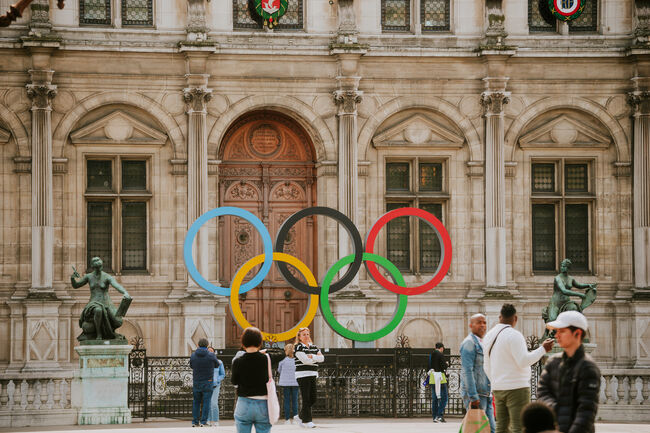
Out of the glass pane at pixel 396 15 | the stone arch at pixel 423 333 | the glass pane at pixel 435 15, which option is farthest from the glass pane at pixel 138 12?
the stone arch at pixel 423 333

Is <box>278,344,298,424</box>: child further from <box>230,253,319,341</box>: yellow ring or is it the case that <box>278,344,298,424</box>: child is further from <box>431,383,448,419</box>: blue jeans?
<box>230,253,319,341</box>: yellow ring

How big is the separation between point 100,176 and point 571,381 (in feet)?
68.1

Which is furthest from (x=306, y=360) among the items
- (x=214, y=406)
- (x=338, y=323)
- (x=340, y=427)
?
(x=338, y=323)

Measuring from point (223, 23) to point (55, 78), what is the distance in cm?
422

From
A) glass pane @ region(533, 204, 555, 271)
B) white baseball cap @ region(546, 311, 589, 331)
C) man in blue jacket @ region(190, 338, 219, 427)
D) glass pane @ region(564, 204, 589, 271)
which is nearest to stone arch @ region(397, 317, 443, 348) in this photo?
glass pane @ region(533, 204, 555, 271)

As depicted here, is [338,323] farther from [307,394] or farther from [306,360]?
[307,394]

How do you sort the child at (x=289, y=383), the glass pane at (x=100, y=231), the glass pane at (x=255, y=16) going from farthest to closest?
the glass pane at (x=255, y=16), the glass pane at (x=100, y=231), the child at (x=289, y=383)

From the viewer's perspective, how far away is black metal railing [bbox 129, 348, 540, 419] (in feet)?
76.1

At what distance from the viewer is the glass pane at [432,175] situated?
3047 centimetres

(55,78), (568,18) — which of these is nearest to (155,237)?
(55,78)

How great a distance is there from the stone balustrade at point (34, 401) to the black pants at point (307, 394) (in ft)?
14.3

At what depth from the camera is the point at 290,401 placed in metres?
20.9

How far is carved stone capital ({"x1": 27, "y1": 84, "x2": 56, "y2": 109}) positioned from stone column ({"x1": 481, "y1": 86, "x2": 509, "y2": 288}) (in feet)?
34.3

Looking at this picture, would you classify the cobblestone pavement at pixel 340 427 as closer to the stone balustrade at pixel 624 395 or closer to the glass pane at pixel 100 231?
the stone balustrade at pixel 624 395
